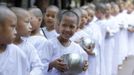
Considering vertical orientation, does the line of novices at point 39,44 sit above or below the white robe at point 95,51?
above

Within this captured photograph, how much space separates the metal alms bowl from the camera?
12.8 ft

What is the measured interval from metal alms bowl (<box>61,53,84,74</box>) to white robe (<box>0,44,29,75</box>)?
59 cm

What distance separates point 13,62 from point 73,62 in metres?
0.89

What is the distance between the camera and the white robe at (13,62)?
315cm

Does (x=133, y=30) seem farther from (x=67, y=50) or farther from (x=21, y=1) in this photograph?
(x=67, y=50)

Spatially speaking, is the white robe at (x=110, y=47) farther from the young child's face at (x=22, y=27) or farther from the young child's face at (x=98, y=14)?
the young child's face at (x=22, y=27)

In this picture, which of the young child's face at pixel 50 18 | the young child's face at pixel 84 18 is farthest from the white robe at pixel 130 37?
the young child's face at pixel 50 18

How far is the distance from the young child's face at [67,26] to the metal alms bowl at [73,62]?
0.77 feet

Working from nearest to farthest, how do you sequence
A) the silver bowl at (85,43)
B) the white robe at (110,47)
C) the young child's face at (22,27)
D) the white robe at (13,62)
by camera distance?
1. the white robe at (13,62)
2. the young child's face at (22,27)
3. the silver bowl at (85,43)
4. the white robe at (110,47)

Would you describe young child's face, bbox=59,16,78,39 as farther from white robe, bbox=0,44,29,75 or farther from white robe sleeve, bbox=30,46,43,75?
white robe, bbox=0,44,29,75

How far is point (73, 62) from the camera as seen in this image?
155 inches

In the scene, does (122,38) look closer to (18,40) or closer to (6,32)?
(18,40)

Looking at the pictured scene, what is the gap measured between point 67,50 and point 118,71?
248 inches

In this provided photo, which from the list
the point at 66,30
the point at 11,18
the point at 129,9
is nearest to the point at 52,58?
the point at 66,30
